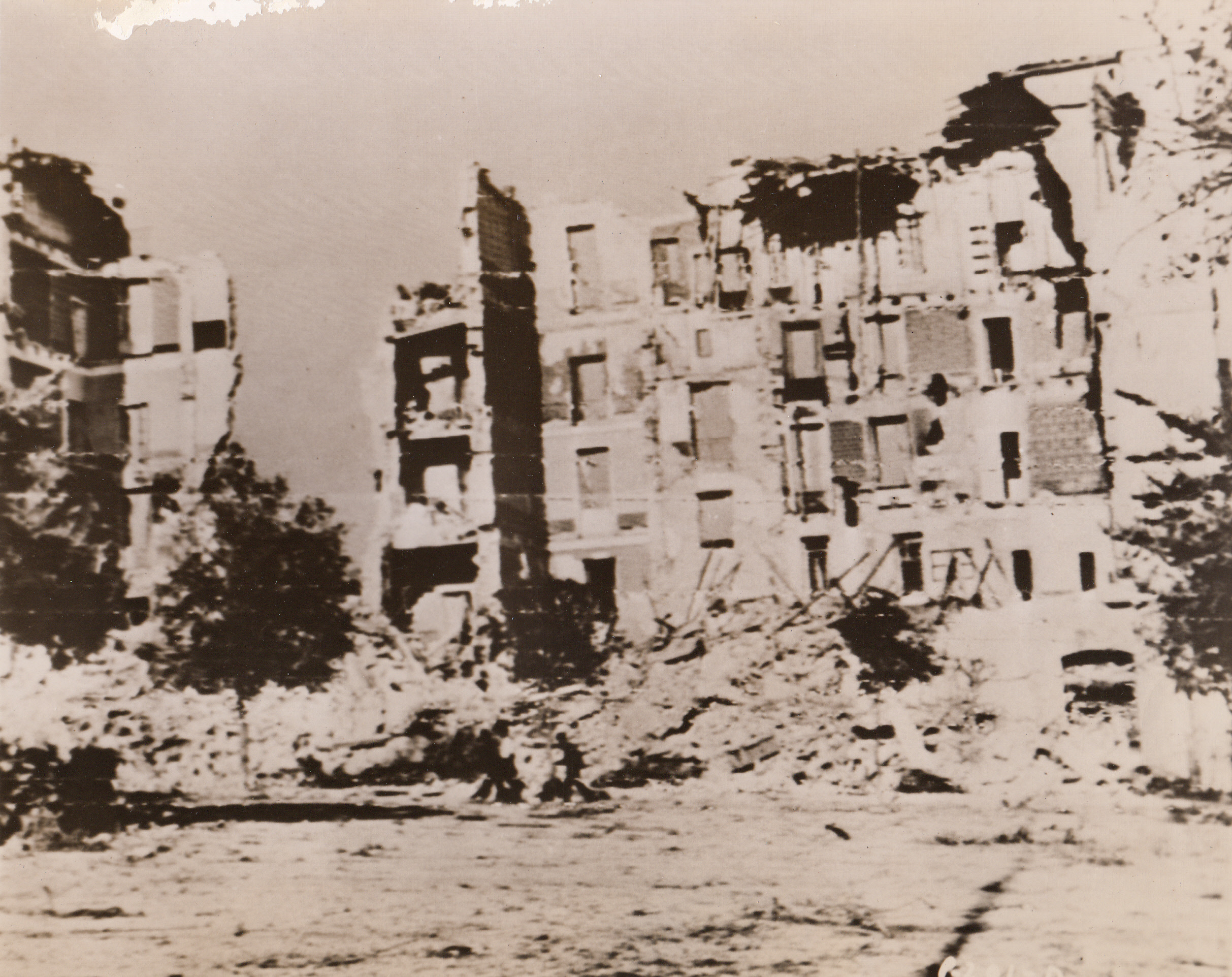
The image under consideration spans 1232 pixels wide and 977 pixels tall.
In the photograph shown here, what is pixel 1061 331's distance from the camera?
3.03m

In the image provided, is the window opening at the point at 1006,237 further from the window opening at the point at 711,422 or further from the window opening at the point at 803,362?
the window opening at the point at 711,422

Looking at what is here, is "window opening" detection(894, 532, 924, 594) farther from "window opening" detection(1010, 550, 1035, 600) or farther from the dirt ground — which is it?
the dirt ground

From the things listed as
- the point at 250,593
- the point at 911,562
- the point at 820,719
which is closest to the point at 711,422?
the point at 911,562

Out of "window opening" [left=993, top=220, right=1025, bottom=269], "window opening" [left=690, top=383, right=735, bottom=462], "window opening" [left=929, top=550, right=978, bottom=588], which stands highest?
"window opening" [left=993, top=220, right=1025, bottom=269]

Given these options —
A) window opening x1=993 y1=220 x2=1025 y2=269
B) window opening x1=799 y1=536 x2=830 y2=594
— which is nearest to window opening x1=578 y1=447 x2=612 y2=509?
window opening x1=799 y1=536 x2=830 y2=594

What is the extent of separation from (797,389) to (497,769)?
1.66m

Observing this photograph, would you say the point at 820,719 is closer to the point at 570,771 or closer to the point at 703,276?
the point at 570,771

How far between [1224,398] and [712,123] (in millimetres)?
1910

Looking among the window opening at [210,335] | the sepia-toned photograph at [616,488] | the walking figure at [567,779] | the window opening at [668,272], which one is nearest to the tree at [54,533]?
the sepia-toned photograph at [616,488]

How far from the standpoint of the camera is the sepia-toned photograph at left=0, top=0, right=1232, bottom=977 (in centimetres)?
299

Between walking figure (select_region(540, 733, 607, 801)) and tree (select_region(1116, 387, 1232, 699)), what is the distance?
1942 mm

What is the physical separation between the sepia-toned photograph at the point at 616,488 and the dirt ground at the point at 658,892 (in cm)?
1

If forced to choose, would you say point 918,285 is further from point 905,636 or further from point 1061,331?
point 905,636

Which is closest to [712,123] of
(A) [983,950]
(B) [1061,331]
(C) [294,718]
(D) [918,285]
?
(D) [918,285]
